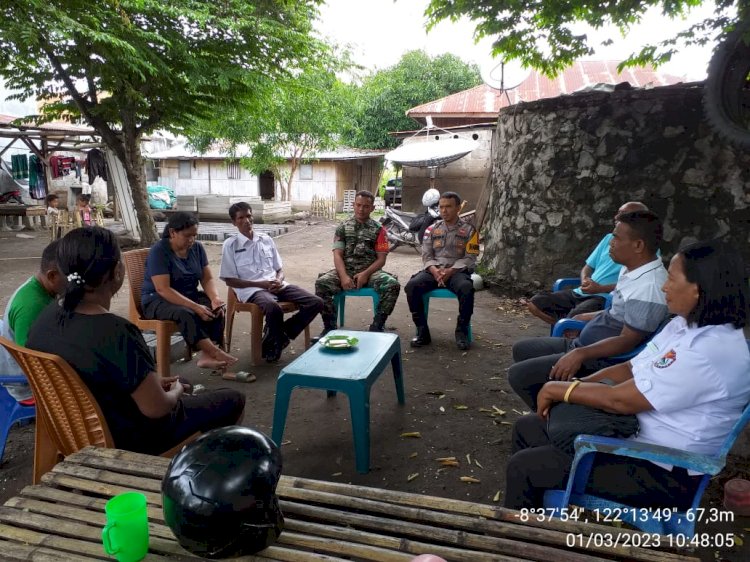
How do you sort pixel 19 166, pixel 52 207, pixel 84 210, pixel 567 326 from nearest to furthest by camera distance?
pixel 567 326 < pixel 84 210 < pixel 52 207 < pixel 19 166

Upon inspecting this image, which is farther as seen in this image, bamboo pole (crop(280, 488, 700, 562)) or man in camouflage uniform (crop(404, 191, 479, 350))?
man in camouflage uniform (crop(404, 191, 479, 350))

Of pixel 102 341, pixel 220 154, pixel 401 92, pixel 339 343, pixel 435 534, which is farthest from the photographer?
pixel 220 154

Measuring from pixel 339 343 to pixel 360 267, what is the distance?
6.51 feet

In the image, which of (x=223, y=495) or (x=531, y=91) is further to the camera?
(x=531, y=91)

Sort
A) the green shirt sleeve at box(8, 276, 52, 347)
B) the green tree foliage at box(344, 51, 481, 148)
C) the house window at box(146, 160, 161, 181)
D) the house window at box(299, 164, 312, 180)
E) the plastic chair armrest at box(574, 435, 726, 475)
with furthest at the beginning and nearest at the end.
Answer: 1. the house window at box(146, 160, 161, 181)
2. the house window at box(299, 164, 312, 180)
3. the green tree foliage at box(344, 51, 481, 148)
4. the green shirt sleeve at box(8, 276, 52, 347)
5. the plastic chair armrest at box(574, 435, 726, 475)

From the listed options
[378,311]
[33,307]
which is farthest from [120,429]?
[378,311]

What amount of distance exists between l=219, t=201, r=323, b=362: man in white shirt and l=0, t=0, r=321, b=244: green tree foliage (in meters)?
4.26

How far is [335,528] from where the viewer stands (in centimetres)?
149

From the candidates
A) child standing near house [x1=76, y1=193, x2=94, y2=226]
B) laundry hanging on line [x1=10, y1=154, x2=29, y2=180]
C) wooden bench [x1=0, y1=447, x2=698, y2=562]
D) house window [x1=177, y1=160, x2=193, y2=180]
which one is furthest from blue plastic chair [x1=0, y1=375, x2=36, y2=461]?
house window [x1=177, y1=160, x2=193, y2=180]

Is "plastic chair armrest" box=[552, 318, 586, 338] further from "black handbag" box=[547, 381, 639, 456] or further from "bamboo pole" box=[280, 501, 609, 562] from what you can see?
"bamboo pole" box=[280, 501, 609, 562]

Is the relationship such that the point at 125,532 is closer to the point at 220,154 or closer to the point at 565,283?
the point at 565,283

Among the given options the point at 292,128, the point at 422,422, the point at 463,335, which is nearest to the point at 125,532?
the point at 422,422

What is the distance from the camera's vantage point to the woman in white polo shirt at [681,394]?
1759 mm

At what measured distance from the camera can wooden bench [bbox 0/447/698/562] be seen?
53.8 inches
